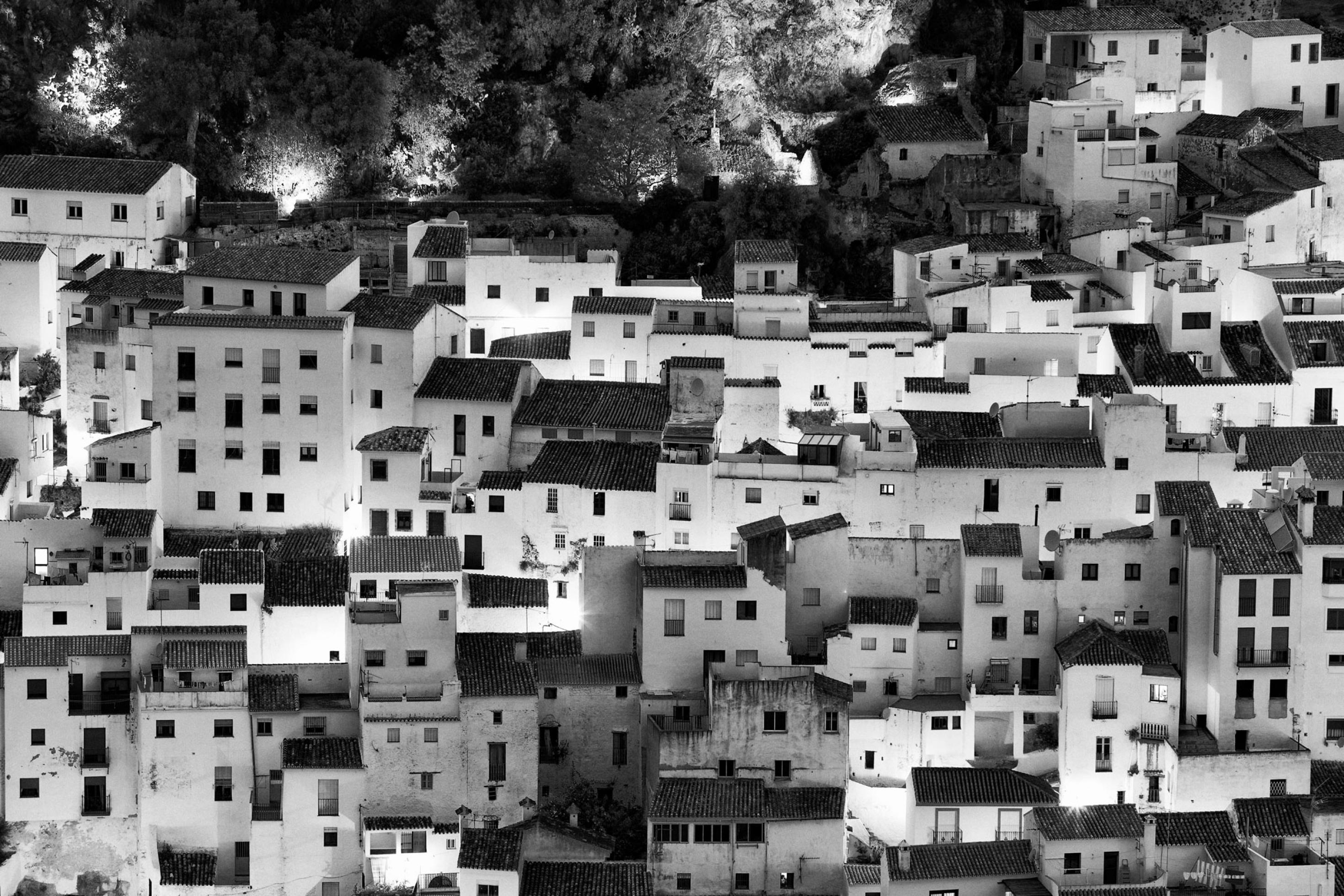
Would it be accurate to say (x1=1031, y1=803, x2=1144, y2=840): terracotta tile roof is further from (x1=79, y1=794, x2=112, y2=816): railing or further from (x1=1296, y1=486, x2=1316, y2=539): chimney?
(x1=79, y1=794, x2=112, y2=816): railing

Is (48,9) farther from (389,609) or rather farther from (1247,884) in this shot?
(1247,884)

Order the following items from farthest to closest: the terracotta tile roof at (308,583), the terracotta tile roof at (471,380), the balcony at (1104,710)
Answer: the terracotta tile roof at (471,380) → the terracotta tile roof at (308,583) → the balcony at (1104,710)

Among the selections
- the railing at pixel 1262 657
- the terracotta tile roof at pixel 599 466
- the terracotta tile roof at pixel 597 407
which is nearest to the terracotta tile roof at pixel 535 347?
the terracotta tile roof at pixel 597 407

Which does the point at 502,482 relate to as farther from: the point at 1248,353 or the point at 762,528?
the point at 1248,353

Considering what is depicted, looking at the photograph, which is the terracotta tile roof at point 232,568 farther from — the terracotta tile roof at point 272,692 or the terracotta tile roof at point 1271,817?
the terracotta tile roof at point 1271,817

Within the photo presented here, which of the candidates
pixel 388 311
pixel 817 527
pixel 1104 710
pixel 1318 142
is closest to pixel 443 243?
pixel 388 311

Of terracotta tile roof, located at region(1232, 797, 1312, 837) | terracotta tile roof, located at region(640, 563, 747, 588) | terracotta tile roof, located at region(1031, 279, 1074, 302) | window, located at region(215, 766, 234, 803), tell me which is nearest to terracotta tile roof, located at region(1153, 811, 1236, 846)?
terracotta tile roof, located at region(1232, 797, 1312, 837)

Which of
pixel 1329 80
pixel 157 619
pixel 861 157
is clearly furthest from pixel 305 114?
pixel 1329 80
